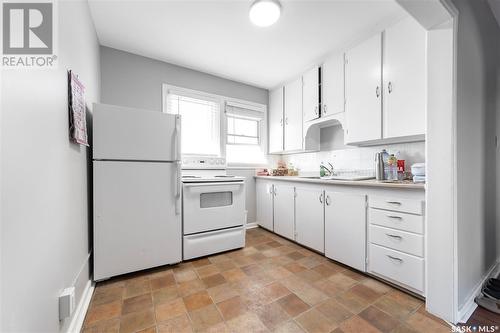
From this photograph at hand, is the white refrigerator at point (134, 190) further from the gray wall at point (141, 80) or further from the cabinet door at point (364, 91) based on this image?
the cabinet door at point (364, 91)

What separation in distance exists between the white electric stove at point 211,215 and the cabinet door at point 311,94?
4.45 ft

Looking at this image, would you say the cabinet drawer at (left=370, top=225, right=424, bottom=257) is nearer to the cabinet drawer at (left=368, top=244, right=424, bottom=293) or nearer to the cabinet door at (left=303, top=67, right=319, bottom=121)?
the cabinet drawer at (left=368, top=244, right=424, bottom=293)

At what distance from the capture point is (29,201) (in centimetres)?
80

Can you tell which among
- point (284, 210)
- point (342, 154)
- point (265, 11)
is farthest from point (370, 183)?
point (265, 11)

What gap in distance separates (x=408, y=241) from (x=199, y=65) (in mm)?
3072

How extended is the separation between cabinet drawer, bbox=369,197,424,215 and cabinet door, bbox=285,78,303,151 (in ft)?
4.87

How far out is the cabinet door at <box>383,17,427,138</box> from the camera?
1807 millimetres

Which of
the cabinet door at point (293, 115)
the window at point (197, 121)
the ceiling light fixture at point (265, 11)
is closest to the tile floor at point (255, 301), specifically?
the window at point (197, 121)

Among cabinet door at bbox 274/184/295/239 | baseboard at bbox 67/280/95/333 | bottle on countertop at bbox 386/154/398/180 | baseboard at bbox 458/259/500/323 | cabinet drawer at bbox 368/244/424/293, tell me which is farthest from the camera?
cabinet door at bbox 274/184/295/239

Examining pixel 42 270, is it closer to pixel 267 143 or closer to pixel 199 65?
pixel 199 65

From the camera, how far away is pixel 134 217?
1949mm

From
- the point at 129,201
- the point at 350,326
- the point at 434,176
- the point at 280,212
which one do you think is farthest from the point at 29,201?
the point at 280,212

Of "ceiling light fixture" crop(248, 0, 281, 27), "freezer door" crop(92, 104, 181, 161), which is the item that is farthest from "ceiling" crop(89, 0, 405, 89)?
"freezer door" crop(92, 104, 181, 161)

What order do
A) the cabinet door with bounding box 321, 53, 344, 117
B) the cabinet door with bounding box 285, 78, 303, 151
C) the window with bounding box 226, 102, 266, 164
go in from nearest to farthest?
1. the cabinet door with bounding box 321, 53, 344, 117
2. the cabinet door with bounding box 285, 78, 303, 151
3. the window with bounding box 226, 102, 266, 164
